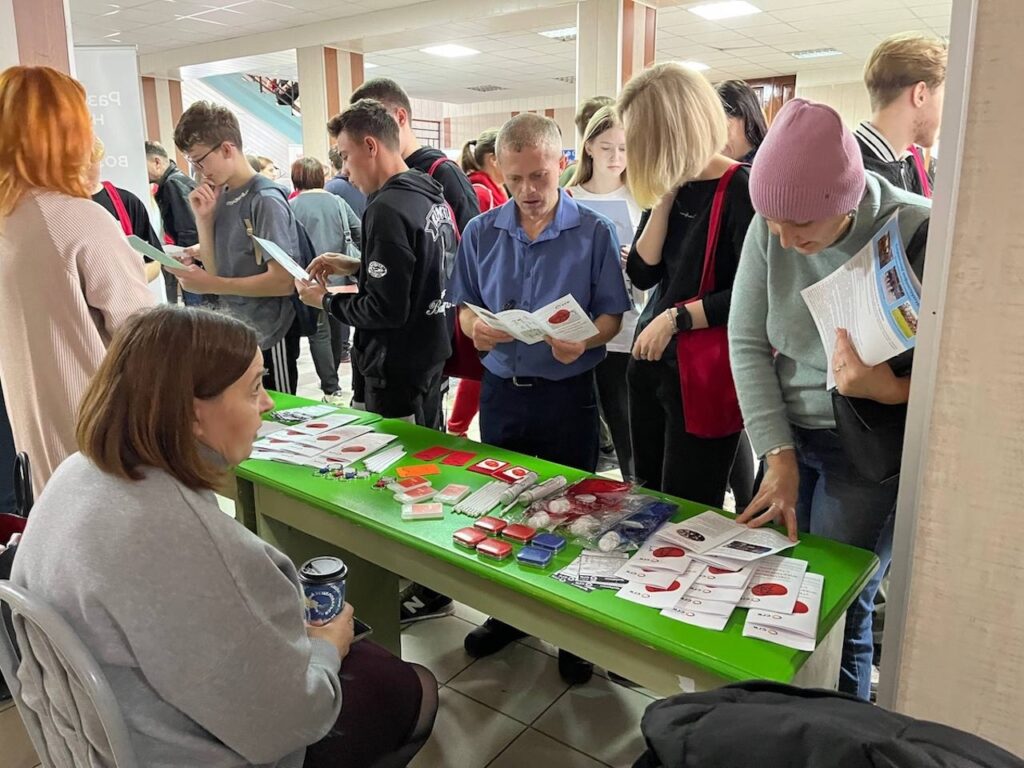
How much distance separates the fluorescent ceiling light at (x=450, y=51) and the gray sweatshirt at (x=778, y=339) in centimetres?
893

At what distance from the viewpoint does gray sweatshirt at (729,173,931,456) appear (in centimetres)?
139

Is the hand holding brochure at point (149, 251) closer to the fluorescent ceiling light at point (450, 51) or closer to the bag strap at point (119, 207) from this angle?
the bag strap at point (119, 207)

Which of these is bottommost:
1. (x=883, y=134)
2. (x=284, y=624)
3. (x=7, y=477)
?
(x=7, y=477)

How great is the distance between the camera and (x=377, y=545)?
1.53m

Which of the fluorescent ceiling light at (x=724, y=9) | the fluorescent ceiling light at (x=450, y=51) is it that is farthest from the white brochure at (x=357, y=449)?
the fluorescent ceiling light at (x=450, y=51)

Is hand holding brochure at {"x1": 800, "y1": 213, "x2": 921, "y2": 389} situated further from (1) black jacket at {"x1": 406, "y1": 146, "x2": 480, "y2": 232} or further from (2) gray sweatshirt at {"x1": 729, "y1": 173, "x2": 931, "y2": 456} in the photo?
(1) black jacket at {"x1": 406, "y1": 146, "x2": 480, "y2": 232}

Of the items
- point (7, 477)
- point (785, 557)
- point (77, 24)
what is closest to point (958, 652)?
point (785, 557)

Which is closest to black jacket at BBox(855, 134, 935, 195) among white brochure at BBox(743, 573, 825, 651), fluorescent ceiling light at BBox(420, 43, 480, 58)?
white brochure at BBox(743, 573, 825, 651)

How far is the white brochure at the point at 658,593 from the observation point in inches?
46.8

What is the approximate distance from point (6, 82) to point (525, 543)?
60.4 inches

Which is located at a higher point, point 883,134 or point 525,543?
point 883,134

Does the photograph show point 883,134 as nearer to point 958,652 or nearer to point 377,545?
point 958,652

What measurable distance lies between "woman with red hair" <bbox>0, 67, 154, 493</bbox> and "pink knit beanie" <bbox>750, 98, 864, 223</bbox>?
1423mm

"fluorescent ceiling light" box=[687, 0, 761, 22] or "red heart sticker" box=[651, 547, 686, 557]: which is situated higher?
"fluorescent ceiling light" box=[687, 0, 761, 22]
